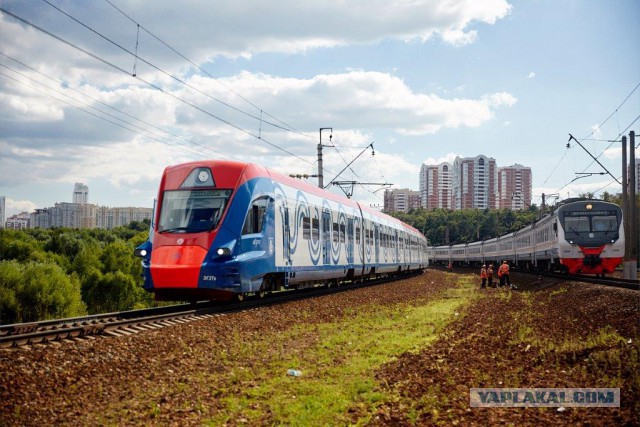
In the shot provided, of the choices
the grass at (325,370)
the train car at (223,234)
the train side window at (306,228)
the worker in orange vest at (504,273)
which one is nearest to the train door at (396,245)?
the worker in orange vest at (504,273)

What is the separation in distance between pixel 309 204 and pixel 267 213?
5111mm

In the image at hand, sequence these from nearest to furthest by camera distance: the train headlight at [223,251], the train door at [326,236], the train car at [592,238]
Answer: the train headlight at [223,251]
the train door at [326,236]
the train car at [592,238]

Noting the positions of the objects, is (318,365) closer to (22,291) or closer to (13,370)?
(13,370)

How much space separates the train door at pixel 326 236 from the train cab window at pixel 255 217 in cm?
693

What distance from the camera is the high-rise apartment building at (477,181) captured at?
630 ft

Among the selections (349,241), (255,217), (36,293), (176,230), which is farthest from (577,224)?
(36,293)

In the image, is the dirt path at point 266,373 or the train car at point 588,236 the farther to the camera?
the train car at point 588,236

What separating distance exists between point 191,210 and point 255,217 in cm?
186

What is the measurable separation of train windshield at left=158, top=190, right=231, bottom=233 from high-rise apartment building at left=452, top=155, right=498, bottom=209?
179587 mm

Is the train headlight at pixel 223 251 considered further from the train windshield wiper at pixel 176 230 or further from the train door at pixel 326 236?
the train door at pixel 326 236

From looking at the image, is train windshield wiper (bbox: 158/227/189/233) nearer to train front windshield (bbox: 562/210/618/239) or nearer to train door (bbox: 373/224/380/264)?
train door (bbox: 373/224/380/264)

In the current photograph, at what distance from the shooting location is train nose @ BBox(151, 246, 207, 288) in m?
16.2

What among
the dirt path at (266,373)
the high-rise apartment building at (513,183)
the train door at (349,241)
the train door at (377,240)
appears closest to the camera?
the dirt path at (266,373)

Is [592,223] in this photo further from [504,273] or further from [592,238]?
[504,273]
